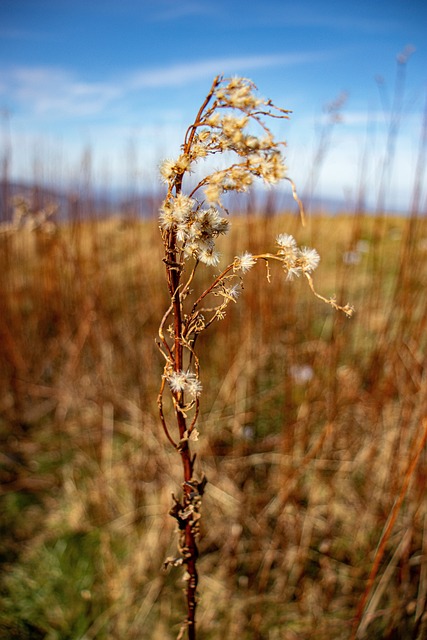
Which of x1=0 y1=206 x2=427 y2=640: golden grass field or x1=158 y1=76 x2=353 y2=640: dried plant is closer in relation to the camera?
x1=158 y1=76 x2=353 y2=640: dried plant

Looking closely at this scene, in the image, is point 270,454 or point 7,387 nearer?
point 270,454

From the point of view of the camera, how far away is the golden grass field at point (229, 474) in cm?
117

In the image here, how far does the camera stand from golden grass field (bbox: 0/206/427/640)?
117 cm

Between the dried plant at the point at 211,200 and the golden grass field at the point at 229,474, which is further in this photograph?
the golden grass field at the point at 229,474

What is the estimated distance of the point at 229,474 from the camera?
158 centimetres

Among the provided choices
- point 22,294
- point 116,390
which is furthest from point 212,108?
point 22,294

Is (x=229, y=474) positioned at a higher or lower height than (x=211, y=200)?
lower

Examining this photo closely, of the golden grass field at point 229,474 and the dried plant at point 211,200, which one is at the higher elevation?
the dried plant at point 211,200

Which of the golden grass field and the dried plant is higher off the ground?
the dried plant

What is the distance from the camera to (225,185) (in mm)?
415

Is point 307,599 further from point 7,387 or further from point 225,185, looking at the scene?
point 7,387

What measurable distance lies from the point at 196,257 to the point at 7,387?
1.96 metres

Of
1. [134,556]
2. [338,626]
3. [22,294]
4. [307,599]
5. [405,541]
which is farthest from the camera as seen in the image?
[22,294]

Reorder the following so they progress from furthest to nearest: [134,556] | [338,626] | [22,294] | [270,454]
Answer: [22,294]
[270,454]
[134,556]
[338,626]
